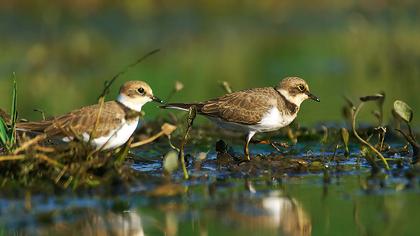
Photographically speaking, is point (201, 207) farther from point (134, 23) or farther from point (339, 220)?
point (134, 23)

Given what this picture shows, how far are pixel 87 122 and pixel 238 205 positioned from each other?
2542 mm

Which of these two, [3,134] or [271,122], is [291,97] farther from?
[3,134]

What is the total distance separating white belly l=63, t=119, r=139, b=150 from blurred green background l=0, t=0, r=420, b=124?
589 centimetres

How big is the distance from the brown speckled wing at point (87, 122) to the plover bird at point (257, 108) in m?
1.51

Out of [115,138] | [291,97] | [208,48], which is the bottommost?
[115,138]

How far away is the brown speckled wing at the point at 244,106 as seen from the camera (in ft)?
42.2

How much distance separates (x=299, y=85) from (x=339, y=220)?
4326 millimetres

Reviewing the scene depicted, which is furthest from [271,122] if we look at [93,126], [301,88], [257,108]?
[93,126]

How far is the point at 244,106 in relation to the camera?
13.0m

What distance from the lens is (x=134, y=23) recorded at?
2641 centimetres

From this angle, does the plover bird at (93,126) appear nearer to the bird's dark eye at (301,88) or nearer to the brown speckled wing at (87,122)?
the brown speckled wing at (87,122)

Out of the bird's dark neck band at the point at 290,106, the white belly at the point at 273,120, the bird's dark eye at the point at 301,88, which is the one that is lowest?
the white belly at the point at 273,120

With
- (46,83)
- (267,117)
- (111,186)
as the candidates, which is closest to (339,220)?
(111,186)

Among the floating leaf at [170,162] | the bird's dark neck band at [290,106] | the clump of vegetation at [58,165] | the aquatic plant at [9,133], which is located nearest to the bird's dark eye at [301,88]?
the bird's dark neck band at [290,106]
